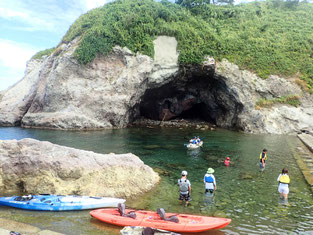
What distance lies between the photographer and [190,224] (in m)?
9.50

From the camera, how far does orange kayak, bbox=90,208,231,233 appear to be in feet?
30.8

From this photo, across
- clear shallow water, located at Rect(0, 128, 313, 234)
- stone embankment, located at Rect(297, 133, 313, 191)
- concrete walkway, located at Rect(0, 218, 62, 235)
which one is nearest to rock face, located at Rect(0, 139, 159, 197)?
clear shallow water, located at Rect(0, 128, 313, 234)

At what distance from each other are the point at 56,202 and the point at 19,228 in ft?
7.28

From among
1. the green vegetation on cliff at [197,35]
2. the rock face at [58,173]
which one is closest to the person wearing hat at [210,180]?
the rock face at [58,173]

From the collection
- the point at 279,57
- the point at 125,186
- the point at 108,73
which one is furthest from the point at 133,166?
the point at 279,57

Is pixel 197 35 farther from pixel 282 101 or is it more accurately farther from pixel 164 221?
pixel 164 221

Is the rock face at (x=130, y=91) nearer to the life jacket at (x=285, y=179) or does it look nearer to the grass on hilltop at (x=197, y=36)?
the grass on hilltop at (x=197, y=36)

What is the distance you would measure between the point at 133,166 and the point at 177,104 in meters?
34.3

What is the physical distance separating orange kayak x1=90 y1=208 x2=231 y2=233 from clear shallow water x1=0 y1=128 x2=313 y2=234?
347mm

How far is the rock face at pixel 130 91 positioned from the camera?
37.5m

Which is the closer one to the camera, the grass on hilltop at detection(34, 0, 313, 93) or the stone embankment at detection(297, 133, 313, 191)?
the stone embankment at detection(297, 133, 313, 191)

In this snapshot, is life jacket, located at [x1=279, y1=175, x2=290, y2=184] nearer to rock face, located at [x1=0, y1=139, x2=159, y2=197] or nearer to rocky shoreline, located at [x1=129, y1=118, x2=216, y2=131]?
rock face, located at [x1=0, y1=139, x2=159, y2=197]

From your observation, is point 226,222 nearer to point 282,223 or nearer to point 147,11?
point 282,223

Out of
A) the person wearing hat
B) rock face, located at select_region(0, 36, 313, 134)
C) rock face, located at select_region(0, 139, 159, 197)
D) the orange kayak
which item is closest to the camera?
the orange kayak
